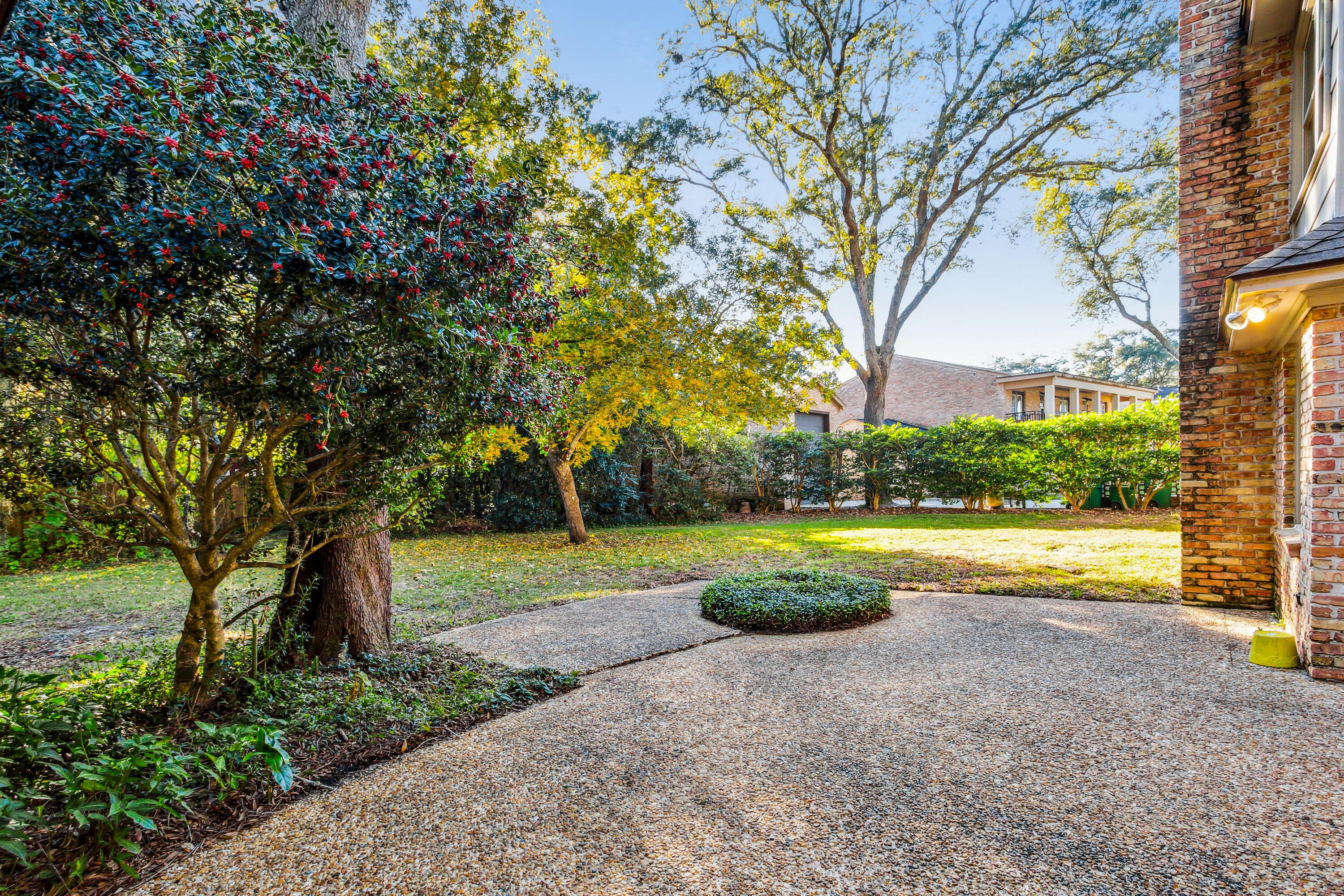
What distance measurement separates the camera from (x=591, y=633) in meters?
4.89

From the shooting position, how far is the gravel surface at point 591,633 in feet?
14.1

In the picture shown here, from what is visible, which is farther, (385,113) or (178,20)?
(385,113)

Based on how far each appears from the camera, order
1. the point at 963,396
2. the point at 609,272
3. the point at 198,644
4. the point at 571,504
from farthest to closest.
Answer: the point at 963,396
the point at 571,504
the point at 609,272
the point at 198,644

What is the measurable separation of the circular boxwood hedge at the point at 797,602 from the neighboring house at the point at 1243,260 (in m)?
2.74

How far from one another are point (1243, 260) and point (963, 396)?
22244 mm

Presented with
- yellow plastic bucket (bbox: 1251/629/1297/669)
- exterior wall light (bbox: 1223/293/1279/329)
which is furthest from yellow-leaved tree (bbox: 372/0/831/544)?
yellow plastic bucket (bbox: 1251/629/1297/669)

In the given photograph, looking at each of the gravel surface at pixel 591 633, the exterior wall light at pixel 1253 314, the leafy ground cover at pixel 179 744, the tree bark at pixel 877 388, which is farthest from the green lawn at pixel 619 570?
the tree bark at pixel 877 388

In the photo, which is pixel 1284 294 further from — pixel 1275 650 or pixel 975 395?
pixel 975 395

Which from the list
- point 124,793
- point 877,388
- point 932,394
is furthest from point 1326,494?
point 932,394

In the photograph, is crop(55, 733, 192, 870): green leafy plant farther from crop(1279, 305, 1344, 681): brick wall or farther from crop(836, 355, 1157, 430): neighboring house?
crop(836, 355, 1157, 430): neighboring house

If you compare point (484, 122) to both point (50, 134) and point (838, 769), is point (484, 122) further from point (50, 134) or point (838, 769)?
point (838, 769)

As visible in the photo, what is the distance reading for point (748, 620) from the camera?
5.02 meters

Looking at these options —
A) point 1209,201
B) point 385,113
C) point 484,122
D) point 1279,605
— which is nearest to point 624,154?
point 484,122

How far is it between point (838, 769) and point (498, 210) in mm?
2890
